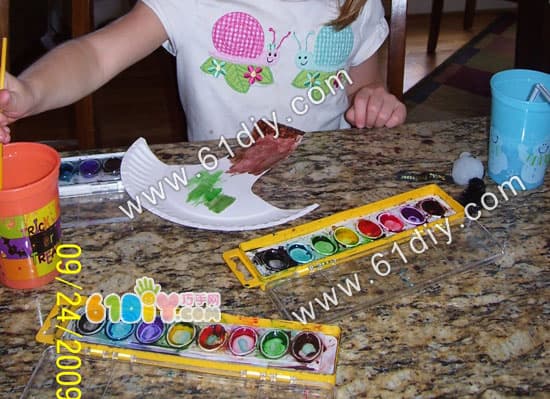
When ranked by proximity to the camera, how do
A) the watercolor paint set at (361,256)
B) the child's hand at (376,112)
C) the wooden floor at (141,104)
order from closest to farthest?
the watercolor paint set at (361,256), the child's hand at (376,112), the wooden floor at (141,104)

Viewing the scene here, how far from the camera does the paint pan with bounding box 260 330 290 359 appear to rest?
641mm

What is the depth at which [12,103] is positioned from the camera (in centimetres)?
80

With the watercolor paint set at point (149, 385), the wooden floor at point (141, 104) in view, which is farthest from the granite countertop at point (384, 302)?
the wooden floor at point (141, 104)

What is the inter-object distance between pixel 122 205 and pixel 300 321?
Answer: 30cm

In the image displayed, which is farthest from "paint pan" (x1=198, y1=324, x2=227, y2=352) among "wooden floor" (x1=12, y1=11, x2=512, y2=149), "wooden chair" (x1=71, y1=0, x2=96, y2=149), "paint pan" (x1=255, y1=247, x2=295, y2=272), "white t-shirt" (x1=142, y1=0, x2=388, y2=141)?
"wooden floor" (x1=12, y1=11, x2=512, y2=149)

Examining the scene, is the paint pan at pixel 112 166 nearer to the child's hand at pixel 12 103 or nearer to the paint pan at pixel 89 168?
the paint pan at pixel 89 168

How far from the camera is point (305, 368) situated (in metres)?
0.62

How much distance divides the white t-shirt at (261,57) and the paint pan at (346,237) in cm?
41

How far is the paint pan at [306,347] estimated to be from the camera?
0.64 m

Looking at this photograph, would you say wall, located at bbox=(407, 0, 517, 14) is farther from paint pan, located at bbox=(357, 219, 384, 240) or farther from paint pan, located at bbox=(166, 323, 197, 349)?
paint pan, located at bbox=(166, 323, 197, 349)

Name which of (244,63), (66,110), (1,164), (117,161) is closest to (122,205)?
(117,161)

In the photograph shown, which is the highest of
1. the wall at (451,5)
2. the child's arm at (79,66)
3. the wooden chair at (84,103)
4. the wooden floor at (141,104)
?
the child's arm at (79,66)

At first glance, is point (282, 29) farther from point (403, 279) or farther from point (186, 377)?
point (186, 377)

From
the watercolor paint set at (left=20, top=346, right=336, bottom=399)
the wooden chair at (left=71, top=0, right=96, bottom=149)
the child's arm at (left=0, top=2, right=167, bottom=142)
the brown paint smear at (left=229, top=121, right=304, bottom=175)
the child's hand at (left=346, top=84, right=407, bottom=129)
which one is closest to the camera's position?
the watercolor paint set at (left=20, top=346, right=336, bottom=399)
